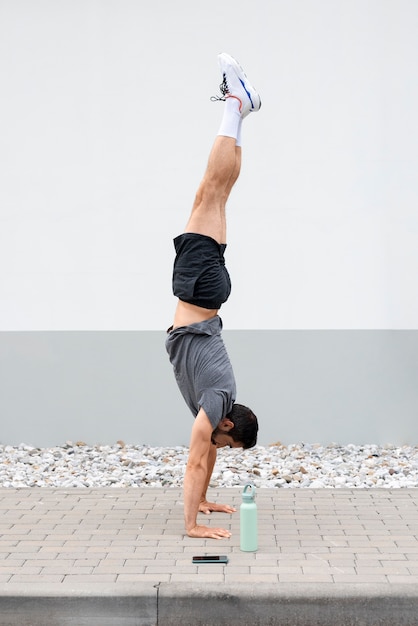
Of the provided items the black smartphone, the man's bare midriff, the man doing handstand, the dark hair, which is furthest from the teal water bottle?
the man's bare midriff

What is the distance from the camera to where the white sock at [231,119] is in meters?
4.88

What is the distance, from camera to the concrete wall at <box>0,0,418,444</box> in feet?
22.8

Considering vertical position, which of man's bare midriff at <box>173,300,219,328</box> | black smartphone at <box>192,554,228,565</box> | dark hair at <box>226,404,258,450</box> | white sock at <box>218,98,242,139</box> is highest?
white sock at <box>218,98,242,139</box>

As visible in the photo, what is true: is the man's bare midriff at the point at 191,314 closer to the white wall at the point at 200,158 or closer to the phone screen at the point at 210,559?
the phone screen at the point at 210,559

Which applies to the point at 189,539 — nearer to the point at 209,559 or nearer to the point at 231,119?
the point at 209,559

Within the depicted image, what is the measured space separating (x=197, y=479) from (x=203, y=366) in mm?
605

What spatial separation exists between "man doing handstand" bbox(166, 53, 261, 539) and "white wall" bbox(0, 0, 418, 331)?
6.68ft

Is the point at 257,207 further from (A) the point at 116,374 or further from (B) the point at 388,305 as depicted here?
(A) the point at 116,374

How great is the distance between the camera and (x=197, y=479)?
4.68m

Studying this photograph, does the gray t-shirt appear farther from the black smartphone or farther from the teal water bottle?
the black smartphone

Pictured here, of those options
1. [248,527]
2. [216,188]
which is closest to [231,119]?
[216,188]

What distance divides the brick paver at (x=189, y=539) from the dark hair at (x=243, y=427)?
493 mm

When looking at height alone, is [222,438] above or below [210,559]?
above

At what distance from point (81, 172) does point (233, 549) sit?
354 cm
